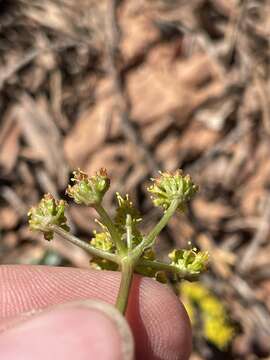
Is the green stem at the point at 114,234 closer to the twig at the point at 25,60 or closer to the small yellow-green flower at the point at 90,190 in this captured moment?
the small yellow-green flower at the point at 90,190

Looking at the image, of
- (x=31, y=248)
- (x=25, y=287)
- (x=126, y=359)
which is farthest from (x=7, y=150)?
(x=126, y=359)

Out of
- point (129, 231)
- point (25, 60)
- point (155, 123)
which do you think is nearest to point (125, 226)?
point (129, 231)

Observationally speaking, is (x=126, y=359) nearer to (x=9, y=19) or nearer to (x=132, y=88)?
(x=132, y=88)

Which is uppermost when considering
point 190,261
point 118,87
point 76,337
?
point 118,87

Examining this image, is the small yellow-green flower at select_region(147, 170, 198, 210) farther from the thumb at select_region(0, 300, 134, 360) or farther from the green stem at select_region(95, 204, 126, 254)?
the thumb at select_region(0, 300, 134, 360)

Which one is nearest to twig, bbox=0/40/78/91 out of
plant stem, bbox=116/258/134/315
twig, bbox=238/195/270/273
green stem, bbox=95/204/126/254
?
twig, bbox=238/195/270/273

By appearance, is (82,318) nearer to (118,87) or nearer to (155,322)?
(155,322)
